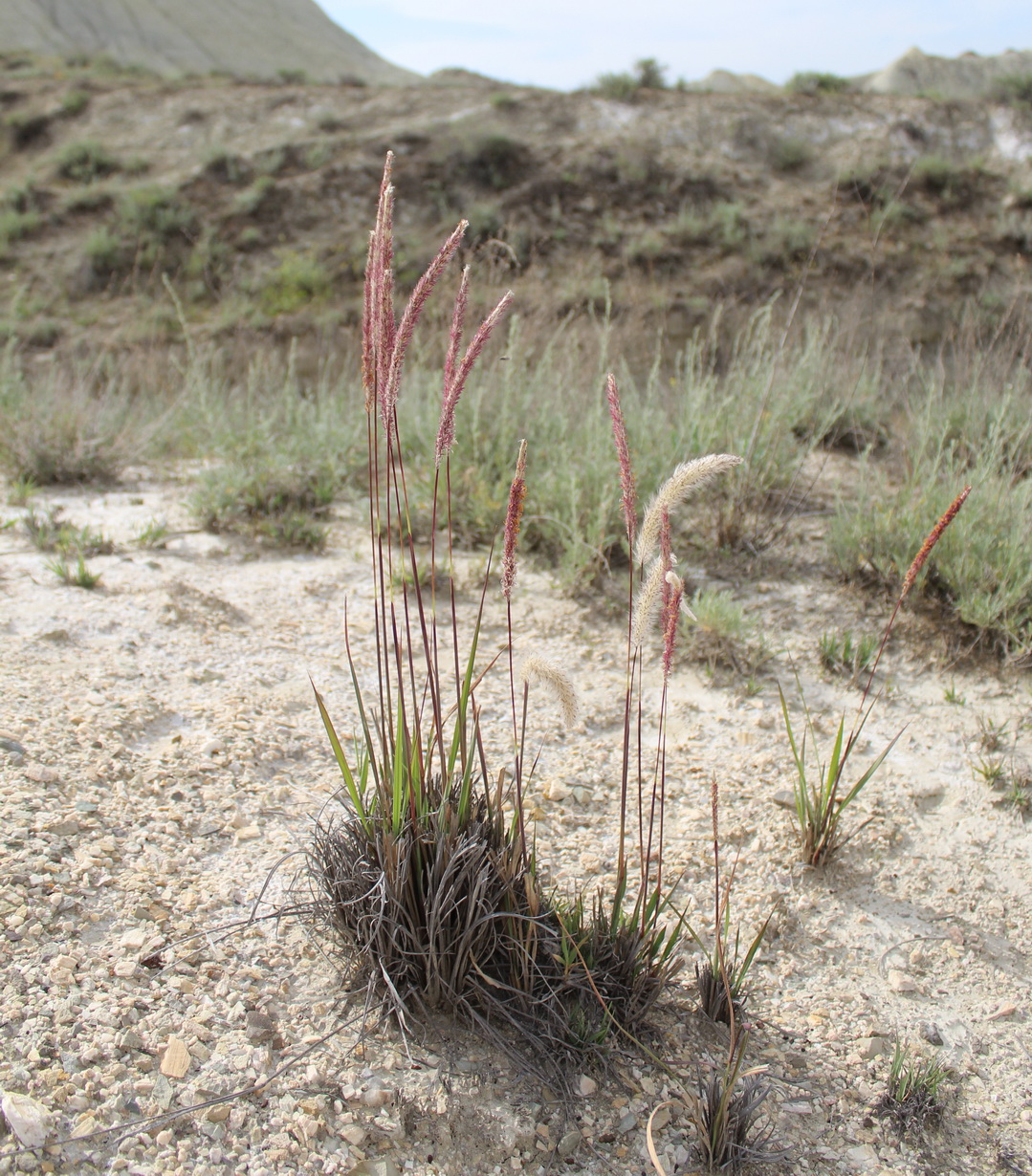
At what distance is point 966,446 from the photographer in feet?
15.7

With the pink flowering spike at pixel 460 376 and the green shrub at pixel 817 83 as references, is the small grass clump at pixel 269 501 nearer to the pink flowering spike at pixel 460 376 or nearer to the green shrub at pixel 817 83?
the pink flowering spike at pixel 460 376

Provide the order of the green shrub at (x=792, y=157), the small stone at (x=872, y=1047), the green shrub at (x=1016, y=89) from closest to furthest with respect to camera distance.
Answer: the small stone at (x=872, y=1047) → the green shrub at (x=792, y=157) → the green shrub at (x=1016, y=89)

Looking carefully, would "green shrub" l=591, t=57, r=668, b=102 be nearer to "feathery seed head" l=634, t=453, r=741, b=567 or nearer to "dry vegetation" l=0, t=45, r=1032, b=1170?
"dry vegetation" l=0, t=45, r=1032, b=1170

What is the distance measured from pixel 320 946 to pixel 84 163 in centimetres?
1848

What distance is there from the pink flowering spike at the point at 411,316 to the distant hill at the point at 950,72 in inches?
1057

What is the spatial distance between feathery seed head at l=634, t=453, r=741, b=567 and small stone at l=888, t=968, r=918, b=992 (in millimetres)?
1380

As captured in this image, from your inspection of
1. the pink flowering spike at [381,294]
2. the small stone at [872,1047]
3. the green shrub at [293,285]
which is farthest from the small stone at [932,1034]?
the green shrub at [293,285]

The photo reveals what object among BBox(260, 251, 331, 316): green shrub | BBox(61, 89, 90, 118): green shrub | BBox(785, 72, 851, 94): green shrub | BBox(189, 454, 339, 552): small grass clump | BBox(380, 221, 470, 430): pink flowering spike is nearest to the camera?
BBox(380, 221, 470, 430): pink flowering spike

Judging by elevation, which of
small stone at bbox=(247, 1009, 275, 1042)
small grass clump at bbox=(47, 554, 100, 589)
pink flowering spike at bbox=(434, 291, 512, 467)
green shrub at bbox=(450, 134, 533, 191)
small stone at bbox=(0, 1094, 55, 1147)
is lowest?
small stone at bbox=(247, 1009, 275, 1042)

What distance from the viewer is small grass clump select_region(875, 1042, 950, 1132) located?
1.72 meters

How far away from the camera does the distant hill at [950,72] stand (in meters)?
24.0

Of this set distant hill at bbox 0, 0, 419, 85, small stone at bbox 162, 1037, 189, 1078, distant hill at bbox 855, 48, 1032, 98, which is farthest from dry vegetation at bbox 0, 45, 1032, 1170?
distant hill at bbox 0, 0, 419, 85

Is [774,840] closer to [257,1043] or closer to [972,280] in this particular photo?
[257,1043]

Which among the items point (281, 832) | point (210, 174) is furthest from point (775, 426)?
point (210, 174)
